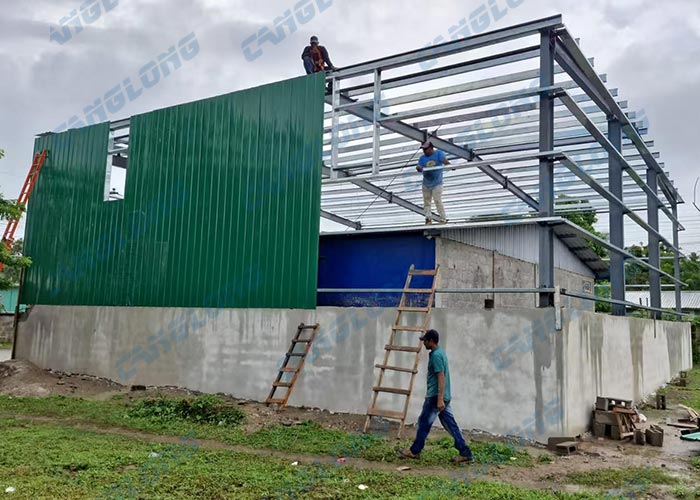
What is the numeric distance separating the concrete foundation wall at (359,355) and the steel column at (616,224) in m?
0.69

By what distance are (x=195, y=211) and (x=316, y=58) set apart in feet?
13.8

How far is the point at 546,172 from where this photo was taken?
934cm

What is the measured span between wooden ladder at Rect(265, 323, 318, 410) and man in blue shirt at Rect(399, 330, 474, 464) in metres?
3.30

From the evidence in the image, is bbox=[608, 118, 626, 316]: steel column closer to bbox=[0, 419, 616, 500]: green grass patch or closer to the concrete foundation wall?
the concrete foundation wall

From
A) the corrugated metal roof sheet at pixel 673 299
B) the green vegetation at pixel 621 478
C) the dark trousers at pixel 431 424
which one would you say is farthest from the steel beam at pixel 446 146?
the corrugated metal roof sheet at pixel 673 299

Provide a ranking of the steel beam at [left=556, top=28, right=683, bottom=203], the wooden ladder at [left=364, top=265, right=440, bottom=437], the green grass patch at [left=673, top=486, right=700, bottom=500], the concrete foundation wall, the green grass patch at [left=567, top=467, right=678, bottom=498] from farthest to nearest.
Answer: the steel beam at [left=556, top=28, right=683, bottom=203] → the wooden ladder at [left=364, top=265, right=440, bottom=437] → the concrete foundation wall → the green grass patch at [left=567, top=467, right=678, bottom=498] → the green grass patch at [left=673, top=486, right=700, bottom=500]

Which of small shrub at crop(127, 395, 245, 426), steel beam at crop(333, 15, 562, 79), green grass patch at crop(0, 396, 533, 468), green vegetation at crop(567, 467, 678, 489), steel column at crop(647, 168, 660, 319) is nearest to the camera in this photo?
green vegetation at crop(567, 467, 678, 489)

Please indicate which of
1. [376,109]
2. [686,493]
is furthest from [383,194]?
[686,493]

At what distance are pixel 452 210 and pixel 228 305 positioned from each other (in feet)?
26.1

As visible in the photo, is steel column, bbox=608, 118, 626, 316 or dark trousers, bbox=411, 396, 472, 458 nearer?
dark trousers, bbox=411, 396, 472, 458

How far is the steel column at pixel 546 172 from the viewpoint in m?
9.10

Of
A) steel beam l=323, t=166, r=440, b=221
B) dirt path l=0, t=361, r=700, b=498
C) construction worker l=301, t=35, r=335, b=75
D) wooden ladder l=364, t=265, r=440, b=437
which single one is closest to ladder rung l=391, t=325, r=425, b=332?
wooden ladder l=364, t=265, r=440, b=437

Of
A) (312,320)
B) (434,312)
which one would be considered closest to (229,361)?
→ (312,320)

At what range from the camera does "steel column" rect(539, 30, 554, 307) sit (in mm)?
9102
